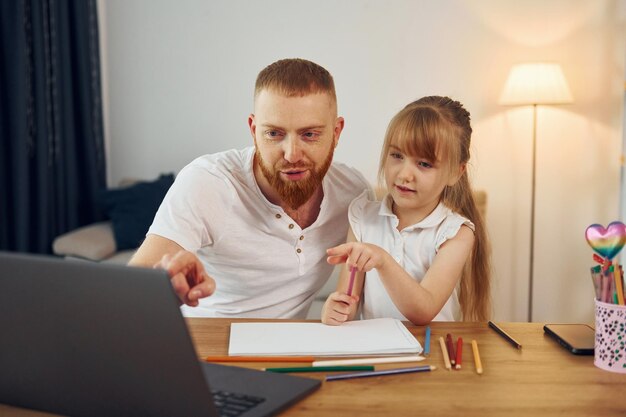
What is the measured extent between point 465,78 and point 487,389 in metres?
2.90

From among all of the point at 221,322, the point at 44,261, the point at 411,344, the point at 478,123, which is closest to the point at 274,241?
the point at 221,322

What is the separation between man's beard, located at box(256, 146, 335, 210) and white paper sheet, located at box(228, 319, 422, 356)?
43 centimetres

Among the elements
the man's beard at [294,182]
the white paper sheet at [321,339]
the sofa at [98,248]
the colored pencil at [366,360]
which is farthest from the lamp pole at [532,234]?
the colored pencil at [366,360]

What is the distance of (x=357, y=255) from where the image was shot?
123cm

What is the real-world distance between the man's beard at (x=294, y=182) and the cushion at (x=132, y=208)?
179 cm

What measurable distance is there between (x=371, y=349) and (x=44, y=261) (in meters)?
0.52

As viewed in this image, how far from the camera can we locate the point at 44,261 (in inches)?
29.8

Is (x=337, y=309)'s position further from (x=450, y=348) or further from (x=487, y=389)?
(x=487, y=389)

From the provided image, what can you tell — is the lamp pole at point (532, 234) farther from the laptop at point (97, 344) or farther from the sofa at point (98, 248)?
the laptop at point (97, 344)

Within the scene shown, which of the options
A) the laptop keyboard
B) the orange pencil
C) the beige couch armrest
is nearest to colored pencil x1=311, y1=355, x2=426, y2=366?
the laptop keyboard

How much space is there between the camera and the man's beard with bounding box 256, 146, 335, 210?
1.58 meters

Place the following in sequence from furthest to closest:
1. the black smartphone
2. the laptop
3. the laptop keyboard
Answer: the black smartphone
the laptop keyboard
the laptop

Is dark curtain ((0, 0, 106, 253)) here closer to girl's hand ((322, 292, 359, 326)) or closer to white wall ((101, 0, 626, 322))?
white wall ((101, 0, 626, 322))

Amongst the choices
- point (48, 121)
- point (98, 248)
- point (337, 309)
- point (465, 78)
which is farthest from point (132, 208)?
point (337, 309)
